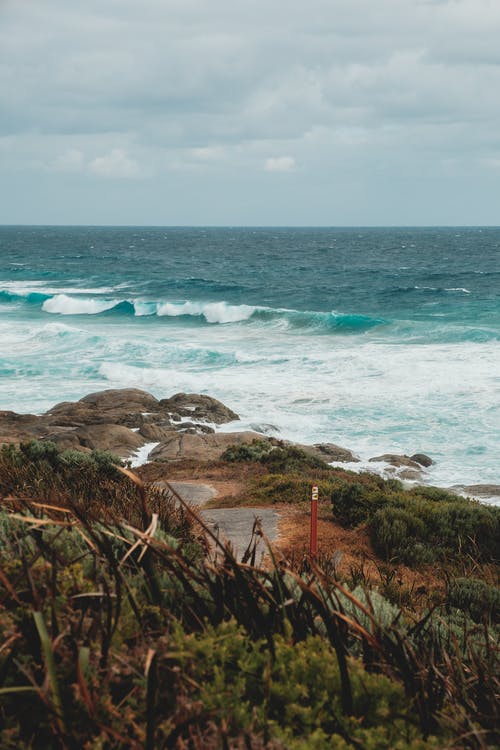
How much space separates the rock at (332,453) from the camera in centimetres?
1840

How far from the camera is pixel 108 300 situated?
5225cm

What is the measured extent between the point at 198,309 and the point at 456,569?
40742mm

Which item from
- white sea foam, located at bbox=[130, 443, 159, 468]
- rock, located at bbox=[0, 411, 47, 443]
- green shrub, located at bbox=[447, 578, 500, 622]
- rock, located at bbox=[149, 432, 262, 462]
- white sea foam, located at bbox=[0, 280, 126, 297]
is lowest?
white sea foam, located at bbox=[130, 443, 159, 468]

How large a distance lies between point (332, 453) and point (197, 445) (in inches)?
143

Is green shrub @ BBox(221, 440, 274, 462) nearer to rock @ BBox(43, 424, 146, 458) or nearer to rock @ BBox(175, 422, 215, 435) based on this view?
rock @ BBox(43, 424, 146, 458)

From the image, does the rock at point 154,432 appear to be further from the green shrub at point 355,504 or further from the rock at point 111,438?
the green shrub at point 355,504

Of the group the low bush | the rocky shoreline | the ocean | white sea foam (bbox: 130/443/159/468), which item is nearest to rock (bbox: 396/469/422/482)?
the rocky shoreline

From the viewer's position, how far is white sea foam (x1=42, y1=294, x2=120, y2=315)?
1934 inches

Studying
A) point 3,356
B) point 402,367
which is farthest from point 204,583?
point 3,356

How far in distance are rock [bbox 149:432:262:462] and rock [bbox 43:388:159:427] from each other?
8.30ft

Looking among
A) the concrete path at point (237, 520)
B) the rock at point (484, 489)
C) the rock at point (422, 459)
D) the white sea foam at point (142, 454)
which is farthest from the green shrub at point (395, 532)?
the white sea foam at point (142, 454)

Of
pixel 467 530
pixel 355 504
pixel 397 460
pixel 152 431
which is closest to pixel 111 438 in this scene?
pixel 152 431

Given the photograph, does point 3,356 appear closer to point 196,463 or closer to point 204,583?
point 196,463

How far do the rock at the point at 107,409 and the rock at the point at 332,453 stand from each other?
5995 mm
